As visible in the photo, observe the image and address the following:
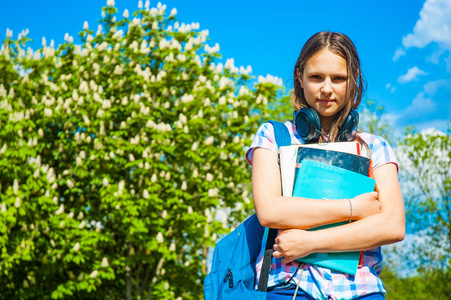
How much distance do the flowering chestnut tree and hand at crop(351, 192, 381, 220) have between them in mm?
7988

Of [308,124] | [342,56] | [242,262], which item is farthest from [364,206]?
[342,56]

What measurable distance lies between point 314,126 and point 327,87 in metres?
0.17

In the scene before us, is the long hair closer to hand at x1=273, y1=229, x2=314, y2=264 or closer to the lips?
the lips

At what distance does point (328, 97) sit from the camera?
190 centimetres

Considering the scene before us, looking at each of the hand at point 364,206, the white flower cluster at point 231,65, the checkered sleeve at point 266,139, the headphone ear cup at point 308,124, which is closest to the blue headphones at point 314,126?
the headphone ear cup at point 308,124

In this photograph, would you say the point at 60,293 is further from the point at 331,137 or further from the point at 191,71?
the point at 331,137

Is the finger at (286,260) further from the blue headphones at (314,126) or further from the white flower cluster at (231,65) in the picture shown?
the white flower cluster at (231,65)

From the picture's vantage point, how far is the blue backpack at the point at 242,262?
66.1 inches

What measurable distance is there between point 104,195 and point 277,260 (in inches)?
344

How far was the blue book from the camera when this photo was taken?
5.42 feet

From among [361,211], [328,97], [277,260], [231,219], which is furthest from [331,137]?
[231,219]

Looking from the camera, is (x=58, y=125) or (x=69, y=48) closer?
(x=58, y=125)

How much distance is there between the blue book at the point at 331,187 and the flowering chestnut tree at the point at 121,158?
7927 mm

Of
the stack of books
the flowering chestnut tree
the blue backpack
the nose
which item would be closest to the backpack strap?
the blue backpack
